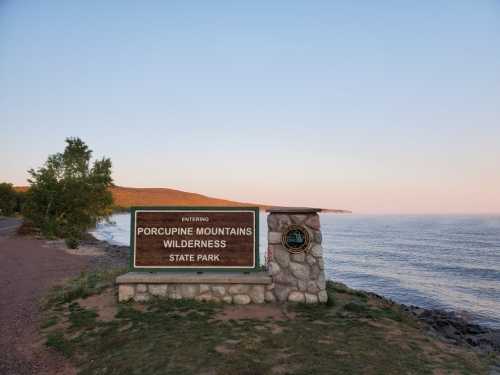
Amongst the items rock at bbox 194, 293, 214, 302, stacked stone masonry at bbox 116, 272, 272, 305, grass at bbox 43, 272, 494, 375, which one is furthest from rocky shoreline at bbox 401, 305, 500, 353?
rock at bbox 194, 293, 214, 302

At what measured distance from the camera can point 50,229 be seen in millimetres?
35062

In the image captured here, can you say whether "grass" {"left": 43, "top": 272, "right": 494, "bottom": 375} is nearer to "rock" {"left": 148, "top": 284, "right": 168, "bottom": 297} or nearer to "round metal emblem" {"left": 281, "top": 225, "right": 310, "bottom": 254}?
"rock" {"left": 148, "top": 284, "right": 168, "bottom": 297}

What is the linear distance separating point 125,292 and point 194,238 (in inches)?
101

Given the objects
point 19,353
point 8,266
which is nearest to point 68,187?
point 8,266

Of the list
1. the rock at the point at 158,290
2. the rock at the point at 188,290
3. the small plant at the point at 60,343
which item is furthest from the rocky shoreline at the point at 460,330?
the small plant at the point at 60,343

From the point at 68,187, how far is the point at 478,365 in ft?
127

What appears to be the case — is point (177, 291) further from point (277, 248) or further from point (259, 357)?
point (259, 357)

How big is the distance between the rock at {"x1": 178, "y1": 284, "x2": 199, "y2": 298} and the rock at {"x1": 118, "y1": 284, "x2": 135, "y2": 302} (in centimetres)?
145

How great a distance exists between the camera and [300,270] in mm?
10344

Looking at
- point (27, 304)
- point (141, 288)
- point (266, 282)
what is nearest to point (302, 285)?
point (266, 282)

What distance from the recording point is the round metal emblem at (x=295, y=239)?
1036cm

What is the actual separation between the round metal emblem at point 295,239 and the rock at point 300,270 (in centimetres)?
42

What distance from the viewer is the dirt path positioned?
7.31 m

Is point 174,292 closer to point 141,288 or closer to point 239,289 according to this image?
point 141,288
